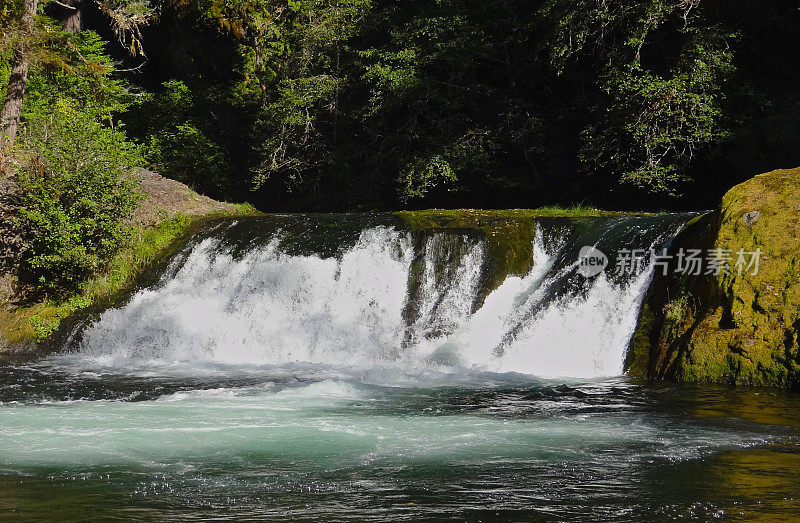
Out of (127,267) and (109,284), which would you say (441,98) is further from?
(109,284)

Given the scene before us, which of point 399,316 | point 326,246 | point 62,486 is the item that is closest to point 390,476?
point 62,486

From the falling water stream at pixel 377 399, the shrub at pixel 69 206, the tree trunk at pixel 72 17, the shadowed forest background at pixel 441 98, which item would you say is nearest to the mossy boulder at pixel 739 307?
the falling water stream at pixel 377 399

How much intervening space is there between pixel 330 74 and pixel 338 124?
4.30 ft

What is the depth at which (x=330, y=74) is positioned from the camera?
785 inches

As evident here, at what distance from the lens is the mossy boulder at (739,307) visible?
8070mm

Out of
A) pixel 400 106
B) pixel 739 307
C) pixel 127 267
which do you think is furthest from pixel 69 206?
pixel 739 307

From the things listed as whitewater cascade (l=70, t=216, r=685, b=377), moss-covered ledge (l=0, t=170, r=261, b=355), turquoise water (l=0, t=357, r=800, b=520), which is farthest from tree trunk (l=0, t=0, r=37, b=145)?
turquoise water (l=0, t=357, r=800, b=520)

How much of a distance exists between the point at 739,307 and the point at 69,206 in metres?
10.0

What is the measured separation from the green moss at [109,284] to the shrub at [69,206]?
232mm

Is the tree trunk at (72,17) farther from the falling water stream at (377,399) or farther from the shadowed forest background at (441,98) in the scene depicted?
the falling water stream at (377,399)

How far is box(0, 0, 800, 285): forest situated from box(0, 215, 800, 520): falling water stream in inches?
112

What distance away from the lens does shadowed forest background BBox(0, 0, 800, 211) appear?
14609 millimetres

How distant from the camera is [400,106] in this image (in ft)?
59.3

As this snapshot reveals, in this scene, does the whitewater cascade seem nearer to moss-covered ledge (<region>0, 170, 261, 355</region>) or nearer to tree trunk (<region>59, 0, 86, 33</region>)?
moss-covered ledge (<region>0, 170, 261, 355</region>)
